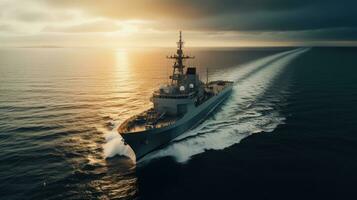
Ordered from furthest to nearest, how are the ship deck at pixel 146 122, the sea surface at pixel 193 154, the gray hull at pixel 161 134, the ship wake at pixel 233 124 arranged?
the ship wake at pixel 233 124, the ship deck at pixel 146 122, the gray hull at pixel 161 134, the sea surface at pixel 193 154

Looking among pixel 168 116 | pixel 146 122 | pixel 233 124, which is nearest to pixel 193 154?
pixel 146 122

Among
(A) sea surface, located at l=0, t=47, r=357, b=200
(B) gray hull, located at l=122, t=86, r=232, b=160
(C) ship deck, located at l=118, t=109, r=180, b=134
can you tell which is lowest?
(A) sea surface, located at l=0, t=47, r=357, b=200

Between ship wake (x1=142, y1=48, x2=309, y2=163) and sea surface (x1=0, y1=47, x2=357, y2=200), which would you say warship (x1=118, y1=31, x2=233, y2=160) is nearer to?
ship wake (x1=142, y1=48, x2=309, y2=163)

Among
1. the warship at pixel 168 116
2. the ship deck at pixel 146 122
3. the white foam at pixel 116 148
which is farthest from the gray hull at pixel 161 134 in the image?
the white foam at pixel 116 148

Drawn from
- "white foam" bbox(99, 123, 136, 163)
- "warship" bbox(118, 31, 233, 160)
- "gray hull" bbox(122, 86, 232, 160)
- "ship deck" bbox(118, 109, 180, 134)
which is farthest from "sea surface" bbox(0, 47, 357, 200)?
"ship deck" bbox(118, 109, 180, 134)

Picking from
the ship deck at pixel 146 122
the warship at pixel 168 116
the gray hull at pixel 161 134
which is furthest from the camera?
the ship deck at pixel 146 122

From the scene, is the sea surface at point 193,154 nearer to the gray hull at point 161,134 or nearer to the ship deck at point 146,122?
the gray hull at point 161,134

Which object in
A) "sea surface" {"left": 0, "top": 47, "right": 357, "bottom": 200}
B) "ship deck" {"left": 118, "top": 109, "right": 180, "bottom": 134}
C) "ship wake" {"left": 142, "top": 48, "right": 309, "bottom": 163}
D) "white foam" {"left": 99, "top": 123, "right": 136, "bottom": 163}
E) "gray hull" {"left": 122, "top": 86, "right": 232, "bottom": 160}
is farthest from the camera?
"ship wake" {"left": 142, "top": 48, "right": 309, "bottom": 163}

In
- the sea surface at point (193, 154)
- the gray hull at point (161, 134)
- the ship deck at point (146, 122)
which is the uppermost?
the ship deck at point (146, 122)
